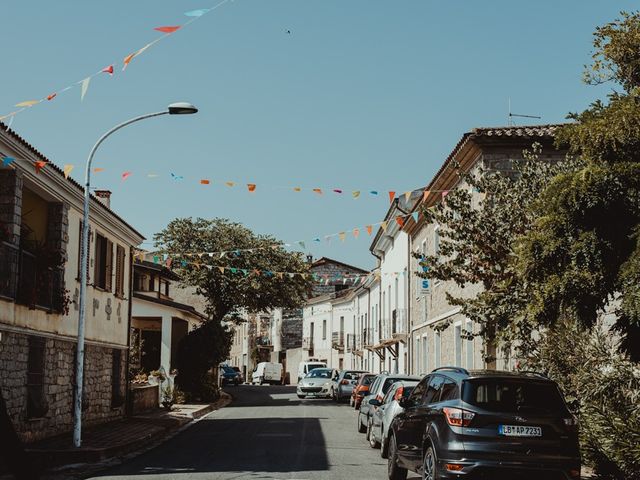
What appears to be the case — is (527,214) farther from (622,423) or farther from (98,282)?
(98,282)

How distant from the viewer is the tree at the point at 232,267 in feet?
139

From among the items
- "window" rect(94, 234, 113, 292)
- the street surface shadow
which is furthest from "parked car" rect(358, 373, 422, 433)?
"window" rect(94, 234, 113, 292)

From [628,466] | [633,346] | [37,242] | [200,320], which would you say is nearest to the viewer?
[633,346]

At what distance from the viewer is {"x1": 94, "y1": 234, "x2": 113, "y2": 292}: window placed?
23453 mm

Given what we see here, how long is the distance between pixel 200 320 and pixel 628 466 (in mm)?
36697

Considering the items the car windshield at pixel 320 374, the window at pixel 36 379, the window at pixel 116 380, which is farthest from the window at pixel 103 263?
the car windshield at pixel 320 374

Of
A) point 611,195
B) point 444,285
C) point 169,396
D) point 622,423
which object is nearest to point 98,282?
point 169,396

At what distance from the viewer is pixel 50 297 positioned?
18.8 m

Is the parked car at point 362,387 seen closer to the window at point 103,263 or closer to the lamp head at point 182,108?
the window at point 103,263

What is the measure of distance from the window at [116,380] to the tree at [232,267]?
13.5 metres

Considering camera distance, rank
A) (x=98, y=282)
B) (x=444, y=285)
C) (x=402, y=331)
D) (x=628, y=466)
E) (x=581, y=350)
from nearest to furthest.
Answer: (x=628, y=466), (x=581, y=350), (x=98, y=282), (x=444, y=285), (x=402, y=331)

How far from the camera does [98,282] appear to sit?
23.5m

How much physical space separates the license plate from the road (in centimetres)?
360

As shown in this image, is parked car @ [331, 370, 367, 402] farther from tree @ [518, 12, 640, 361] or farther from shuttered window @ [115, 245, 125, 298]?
tree @ [518, 12, 640, 361]
